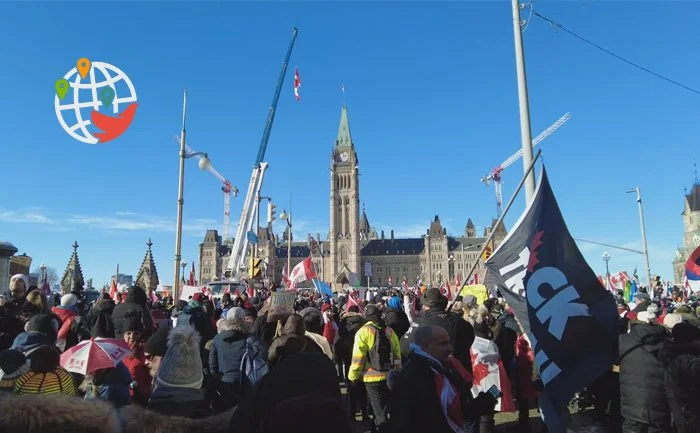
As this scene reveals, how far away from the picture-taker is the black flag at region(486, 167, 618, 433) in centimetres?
525

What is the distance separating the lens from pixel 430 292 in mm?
6461

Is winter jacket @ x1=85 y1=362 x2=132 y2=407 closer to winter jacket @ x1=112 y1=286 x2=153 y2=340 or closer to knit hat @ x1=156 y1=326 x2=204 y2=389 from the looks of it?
knit hat @ x1=156 y1=326 x2=204 y2=389

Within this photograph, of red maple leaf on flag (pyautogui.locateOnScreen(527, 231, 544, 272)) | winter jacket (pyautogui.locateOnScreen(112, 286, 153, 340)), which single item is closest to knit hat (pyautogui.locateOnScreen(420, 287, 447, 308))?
red maple leaf on flag (pyautogui.locateOnScreen(527, 231, 544, 272))

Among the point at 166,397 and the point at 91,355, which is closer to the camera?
the point at 166,397

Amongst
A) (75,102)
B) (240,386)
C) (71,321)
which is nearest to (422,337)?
(240,386)

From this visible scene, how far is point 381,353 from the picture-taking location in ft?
24.0

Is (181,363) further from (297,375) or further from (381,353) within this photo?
(381,353)

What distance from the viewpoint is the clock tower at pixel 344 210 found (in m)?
144

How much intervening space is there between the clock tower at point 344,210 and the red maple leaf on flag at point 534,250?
133 m

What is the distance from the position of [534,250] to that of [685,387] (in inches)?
78.1

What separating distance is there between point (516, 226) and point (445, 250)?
148 meters

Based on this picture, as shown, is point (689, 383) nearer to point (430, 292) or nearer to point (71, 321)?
point (430, 292)

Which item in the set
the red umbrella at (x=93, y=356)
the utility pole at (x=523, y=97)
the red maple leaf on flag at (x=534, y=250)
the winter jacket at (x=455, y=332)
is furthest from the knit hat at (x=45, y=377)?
the utility pole at (x=523, y=97)

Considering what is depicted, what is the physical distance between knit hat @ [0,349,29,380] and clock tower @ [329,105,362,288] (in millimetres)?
134792
